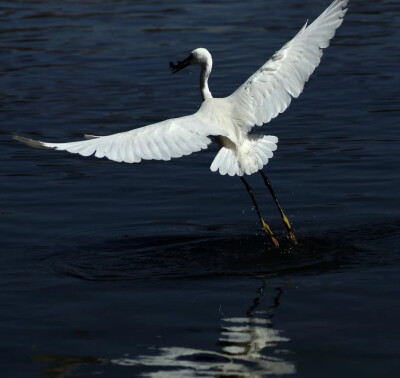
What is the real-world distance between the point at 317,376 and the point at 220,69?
1162 cm

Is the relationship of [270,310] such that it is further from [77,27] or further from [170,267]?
[77,27]

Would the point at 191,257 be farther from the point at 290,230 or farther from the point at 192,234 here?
the point at 290,230

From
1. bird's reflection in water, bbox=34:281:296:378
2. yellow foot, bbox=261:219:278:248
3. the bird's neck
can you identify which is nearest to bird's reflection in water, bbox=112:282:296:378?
bird's reflection in water, bbox=34:281:296:378

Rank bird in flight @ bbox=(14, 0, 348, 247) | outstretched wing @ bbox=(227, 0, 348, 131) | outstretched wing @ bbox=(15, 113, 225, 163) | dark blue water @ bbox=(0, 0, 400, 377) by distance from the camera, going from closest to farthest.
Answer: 1. dark blue water @ bbox=(0, 0, 400, 377)
2. outstretched wing @ bbox=(15, 113, 225, 163)
3. bird in flight @ bbox=(14, 0, 348, 247)
4. outstretched wing @ bbox=(227, 0, 348, 131)

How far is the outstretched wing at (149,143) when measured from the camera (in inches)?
342

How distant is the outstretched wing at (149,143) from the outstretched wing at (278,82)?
0.82 metres

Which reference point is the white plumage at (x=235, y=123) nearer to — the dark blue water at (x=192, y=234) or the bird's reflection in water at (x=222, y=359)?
the dark blue water at (x=192, y=234)

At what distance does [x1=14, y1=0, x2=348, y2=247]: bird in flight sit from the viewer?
8812mm

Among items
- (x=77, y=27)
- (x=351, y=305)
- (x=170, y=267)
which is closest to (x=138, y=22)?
(x=77, y=27)

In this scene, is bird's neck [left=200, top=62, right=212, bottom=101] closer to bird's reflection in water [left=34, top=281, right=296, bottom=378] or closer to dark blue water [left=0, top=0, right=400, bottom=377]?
dark blue water [left=0, top=0, right=400, bottom=377]

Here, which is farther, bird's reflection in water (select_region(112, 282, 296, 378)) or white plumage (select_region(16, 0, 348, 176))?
white plumage (select_region(16, 0, 348, 176))

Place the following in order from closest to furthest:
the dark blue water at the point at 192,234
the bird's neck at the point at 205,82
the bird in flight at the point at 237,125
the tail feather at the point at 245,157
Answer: the dark blue water at the point at 192,234 → the bird in flight at the point at 237,125 → the tail feather at the point at 245,157 → the bird's neck at the point at 205,82

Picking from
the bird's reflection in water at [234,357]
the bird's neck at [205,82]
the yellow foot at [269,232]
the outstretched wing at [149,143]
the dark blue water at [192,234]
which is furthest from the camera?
the bird's neck at [205,82]

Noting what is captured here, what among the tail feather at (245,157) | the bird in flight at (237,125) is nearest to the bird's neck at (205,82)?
the bird in flight at (237,125)
